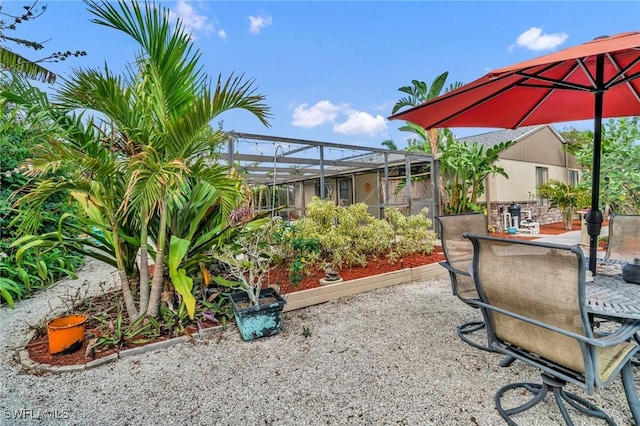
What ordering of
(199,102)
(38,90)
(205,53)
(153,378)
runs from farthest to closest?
(205,53)
(38,90)
(199,102)
(153,378)

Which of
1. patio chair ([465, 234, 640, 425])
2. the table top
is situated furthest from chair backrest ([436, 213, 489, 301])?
patio chair ([465, 234, 640, 425])

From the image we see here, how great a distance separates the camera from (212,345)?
9.65 ft

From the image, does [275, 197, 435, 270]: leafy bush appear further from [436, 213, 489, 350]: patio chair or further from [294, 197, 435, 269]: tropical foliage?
[436, 213, 489, 350]: patio chair

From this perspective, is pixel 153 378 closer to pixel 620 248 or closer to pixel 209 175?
pixel 209 175

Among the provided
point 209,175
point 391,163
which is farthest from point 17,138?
point 391,163

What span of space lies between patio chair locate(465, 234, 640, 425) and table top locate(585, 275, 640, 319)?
0.27ft

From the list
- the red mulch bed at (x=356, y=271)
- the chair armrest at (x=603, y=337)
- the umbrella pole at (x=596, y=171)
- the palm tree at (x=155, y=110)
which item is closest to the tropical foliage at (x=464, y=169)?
the red mulch bed at (x=356, y=271)

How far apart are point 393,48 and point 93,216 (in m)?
6.97

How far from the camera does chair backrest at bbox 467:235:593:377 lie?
1.39 metres

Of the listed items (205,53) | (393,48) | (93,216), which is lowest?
(93,216)

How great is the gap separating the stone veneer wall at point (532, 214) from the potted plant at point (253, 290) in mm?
9583

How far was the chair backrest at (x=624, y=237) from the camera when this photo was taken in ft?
9.82

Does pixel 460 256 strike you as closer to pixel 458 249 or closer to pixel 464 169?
pixel 458 249

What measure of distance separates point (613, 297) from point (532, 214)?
12366 mm
